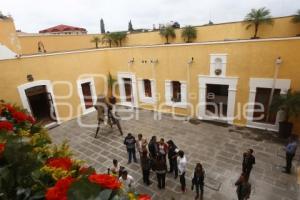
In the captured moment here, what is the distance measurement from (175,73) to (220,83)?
276 cm

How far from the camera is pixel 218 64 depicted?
10.3 meters

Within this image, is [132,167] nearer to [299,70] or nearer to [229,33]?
[299,70]

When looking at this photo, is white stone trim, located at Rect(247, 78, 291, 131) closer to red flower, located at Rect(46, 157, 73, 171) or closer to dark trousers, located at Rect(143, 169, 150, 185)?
dark trousers, located at Rect(143, 169, 150, 185)

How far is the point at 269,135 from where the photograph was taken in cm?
942

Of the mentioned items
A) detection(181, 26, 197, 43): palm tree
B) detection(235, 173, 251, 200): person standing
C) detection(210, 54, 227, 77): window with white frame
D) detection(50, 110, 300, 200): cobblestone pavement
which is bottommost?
detection(50, 110, 300, 200): cobblestone pavement

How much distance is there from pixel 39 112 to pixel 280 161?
14.6 meters

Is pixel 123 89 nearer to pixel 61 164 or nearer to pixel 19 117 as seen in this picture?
pixel 19 117

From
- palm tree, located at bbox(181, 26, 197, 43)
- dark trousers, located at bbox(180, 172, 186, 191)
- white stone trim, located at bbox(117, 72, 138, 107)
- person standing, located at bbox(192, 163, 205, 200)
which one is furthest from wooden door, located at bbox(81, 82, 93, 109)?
person standing, located at bbox(192, 163, 205, 200)

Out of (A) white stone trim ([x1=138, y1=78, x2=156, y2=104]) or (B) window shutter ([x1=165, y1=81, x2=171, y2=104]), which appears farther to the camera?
(A) white stone trim ([x1=138, y1=78, x2=156, y2=104])

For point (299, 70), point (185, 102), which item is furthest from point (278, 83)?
point (185, 102)

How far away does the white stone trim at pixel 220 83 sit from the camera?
10.2 metres

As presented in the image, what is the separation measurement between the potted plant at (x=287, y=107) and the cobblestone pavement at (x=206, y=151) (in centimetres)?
66

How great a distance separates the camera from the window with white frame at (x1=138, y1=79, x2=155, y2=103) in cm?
1354

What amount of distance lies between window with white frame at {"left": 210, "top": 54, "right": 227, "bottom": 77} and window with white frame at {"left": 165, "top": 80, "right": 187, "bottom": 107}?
7.54 feet
